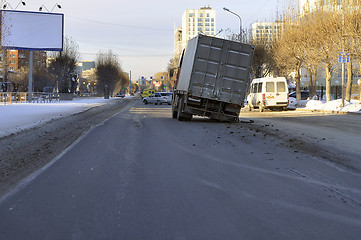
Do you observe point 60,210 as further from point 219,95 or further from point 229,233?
point 219,95

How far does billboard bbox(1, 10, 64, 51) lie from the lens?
4034cm

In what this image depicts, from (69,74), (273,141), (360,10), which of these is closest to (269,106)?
(360,10)

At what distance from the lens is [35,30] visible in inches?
1628

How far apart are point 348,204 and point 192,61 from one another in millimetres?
12242

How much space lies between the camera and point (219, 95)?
53.7 feet

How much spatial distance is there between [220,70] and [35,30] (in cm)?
3153

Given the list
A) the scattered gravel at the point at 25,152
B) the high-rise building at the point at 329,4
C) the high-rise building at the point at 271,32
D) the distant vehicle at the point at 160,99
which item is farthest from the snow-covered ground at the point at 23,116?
the high-rise building at the point at 271,32

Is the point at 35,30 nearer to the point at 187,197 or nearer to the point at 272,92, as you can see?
the point at 272,92

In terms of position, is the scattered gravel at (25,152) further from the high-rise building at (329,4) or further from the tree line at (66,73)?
the tree line at (66,73)

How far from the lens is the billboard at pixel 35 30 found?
40344 millimetres

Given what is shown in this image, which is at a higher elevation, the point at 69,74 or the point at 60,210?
the point at 69,74

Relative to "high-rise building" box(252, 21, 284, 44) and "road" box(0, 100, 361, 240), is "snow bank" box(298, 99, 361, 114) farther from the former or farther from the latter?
"road" box(0, 100, 361, 240)

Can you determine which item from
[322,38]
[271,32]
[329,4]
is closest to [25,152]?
[322,38]

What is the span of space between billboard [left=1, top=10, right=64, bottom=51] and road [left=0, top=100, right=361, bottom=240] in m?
36.6
